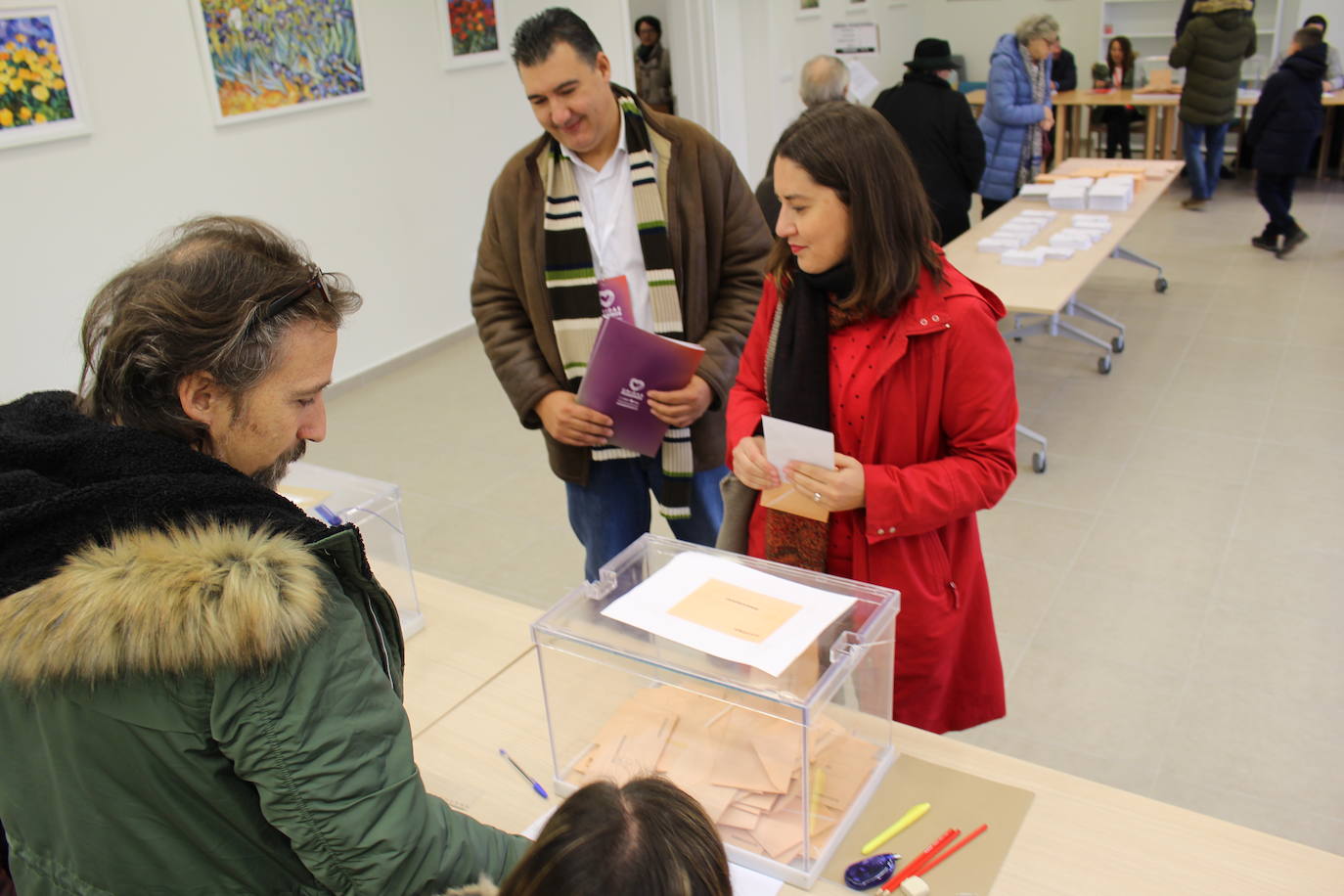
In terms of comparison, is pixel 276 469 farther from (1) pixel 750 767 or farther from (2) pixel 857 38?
(2) pixel 857 38

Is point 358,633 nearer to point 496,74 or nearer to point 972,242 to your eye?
point 972,242

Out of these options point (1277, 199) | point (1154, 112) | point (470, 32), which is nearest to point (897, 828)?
point (470, 32)

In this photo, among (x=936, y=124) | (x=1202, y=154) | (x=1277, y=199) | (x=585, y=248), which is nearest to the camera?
(x=585, y=248)

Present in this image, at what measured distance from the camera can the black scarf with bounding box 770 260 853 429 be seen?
1.84m

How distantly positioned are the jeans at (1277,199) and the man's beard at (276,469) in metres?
7.16

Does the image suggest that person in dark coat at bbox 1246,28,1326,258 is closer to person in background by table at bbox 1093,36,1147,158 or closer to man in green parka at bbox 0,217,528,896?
Result: person in background by table at bbox 1093,36,1147,158

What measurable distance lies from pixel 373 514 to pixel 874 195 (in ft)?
3.84

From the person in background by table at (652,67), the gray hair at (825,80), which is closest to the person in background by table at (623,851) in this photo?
the gray hair at (825,80)

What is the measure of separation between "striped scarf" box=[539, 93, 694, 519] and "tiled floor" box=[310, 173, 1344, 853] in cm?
139

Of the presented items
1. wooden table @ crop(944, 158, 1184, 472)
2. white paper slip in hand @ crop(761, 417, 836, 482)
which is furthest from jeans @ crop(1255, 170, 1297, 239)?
white paper slip in hand @ crop(761, 417, 836, 482)

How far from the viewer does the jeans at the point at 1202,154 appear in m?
7.95

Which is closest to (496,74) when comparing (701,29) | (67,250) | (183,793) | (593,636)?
(701,29)

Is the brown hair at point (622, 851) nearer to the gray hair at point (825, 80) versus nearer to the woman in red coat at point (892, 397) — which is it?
the woman in red coat at point (892, 397)

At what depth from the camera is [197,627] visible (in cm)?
91
